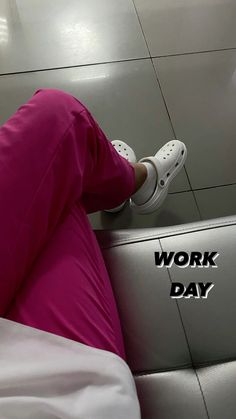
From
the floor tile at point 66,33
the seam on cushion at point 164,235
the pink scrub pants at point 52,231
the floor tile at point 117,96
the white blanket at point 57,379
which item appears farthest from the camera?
the floor tile at point 66,33

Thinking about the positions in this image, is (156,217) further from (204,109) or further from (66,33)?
(66,33)

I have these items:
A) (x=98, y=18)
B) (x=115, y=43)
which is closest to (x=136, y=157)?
(x=115, y=43)

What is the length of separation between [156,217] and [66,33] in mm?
780

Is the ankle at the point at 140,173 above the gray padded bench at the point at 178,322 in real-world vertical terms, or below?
above

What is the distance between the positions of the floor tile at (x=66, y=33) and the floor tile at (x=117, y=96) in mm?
46

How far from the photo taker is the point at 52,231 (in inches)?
25.4

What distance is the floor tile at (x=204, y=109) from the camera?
1.12 metres

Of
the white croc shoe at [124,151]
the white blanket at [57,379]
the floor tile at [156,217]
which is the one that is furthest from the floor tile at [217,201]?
the white blanket at [57,379]

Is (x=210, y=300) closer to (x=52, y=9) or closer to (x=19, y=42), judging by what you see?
(x=19, y=42)

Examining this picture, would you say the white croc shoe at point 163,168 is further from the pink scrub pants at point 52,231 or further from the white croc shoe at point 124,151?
the pink scrub pants at point 52,231

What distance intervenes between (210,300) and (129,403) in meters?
0.27

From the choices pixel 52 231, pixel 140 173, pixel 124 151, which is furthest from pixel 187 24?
pixel 52 231

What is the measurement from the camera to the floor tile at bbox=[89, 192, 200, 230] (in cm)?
A: 106

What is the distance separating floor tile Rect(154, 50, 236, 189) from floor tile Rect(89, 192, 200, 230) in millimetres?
77
